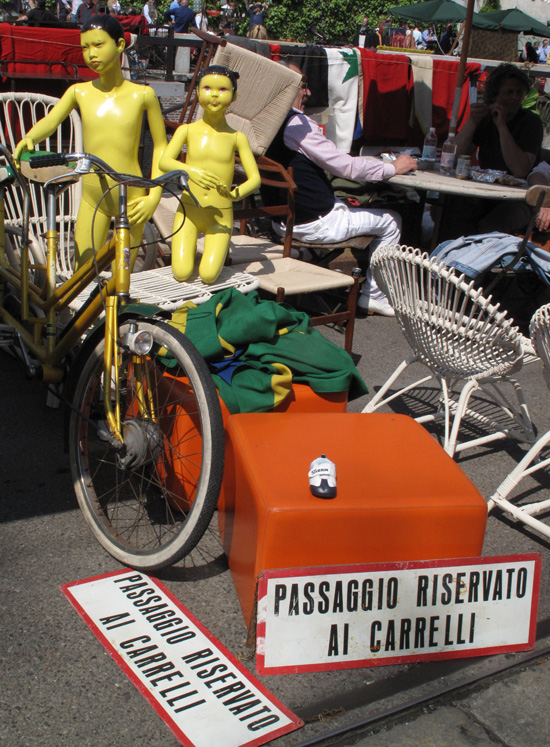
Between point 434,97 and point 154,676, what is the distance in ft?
27.5

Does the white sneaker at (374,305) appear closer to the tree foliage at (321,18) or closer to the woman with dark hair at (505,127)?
the woman with dark hair at (505,127)

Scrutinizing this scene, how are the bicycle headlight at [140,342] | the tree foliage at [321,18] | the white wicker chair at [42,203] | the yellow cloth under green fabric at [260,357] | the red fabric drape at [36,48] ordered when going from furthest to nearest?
the tree foliage at [321,18], the red fabric drape at [36,48], the white wicker chair at [42,203], the yellow cloth under green fabric at [260,357], the bicycle headlight at [140,342]

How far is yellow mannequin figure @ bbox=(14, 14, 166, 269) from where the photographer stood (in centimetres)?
334

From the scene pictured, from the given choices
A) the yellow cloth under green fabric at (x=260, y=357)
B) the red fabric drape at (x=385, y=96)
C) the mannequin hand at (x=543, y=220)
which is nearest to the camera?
the yellow cloth under green fabric at (x=260, y=357)

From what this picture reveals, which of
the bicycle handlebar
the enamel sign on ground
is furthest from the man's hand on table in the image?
the enamel sign on ground

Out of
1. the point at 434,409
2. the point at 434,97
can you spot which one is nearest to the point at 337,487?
the point at 434,409

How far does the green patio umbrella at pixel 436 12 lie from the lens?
16.9 metres

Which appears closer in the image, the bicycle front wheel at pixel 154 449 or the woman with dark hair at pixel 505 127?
the bicycle front wheel at pixel 154 449

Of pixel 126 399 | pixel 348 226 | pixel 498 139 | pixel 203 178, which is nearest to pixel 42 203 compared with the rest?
pixel 203 178

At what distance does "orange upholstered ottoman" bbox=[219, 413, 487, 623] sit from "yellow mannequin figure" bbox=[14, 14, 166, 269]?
1503 mm

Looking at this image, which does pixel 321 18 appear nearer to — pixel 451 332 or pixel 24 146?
pixel 24 146

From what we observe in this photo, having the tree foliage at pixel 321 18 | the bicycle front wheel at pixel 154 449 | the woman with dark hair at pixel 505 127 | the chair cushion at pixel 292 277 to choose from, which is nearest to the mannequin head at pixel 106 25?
the chair cushion at pixel 292 277

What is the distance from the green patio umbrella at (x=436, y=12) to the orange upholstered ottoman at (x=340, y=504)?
1666 centimetres

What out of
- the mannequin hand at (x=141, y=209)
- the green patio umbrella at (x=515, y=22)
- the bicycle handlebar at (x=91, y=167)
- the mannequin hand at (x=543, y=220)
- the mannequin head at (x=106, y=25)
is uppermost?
the green patio umbrella at (x=515, y=22)
